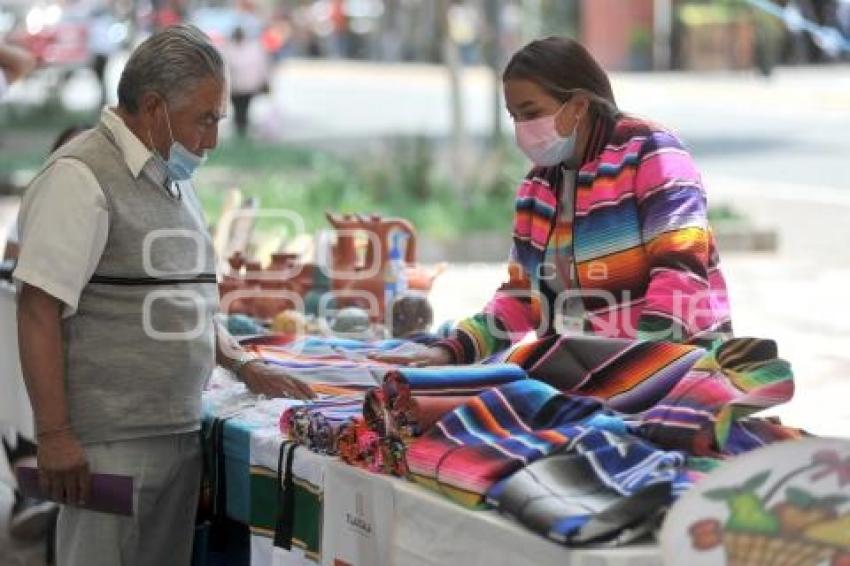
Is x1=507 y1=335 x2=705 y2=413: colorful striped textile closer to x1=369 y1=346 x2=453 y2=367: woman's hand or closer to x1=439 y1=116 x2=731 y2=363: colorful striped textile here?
x1=439 y1=116 x2=731 y2=363: colorful striped textile

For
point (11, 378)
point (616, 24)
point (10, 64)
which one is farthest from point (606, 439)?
point (616, 24)

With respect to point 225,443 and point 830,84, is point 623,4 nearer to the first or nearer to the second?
point 830,84

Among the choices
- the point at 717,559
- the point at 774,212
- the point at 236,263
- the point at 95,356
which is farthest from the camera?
the point at 774,212

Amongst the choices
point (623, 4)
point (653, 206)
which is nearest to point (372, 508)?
point (653, 206)

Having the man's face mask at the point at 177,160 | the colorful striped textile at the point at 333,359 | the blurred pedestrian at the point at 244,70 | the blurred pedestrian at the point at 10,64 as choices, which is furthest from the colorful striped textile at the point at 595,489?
the blurred pedestrian at the point at 244,70

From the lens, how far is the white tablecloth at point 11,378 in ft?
15.5

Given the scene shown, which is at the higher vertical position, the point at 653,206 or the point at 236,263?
the point at 653,206

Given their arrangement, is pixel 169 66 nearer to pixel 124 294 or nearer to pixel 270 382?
pixel 124 294

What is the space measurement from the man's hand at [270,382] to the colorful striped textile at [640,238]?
0.64m

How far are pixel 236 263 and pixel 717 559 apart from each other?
10.7 ft

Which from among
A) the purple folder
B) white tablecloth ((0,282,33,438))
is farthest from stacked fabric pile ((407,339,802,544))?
white tablecloth ((0,282,33,438))

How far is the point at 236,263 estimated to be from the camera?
5.86 meters

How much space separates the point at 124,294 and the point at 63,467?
39cm

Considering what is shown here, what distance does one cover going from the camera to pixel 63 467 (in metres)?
3.69
